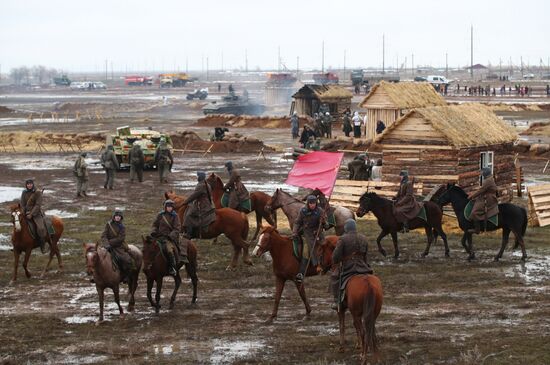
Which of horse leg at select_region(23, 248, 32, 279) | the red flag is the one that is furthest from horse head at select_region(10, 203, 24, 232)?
the red flag

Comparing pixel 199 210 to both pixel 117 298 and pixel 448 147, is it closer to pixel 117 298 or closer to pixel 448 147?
pixel 117 298

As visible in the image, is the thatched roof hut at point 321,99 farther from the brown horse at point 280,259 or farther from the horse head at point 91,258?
the horse head at point 91,258

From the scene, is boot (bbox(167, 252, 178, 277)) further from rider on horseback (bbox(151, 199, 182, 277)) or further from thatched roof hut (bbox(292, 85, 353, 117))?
thatched roof hut (bbox(292, 85, 353, 117))

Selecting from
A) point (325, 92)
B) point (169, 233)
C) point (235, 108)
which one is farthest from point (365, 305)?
point (235, 108)

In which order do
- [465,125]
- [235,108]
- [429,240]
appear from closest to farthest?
[429,240] → [465,125] → [235,108]

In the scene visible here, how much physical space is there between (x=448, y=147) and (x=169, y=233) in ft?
46.7

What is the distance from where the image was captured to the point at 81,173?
114ft

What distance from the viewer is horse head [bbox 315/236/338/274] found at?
16688 mm

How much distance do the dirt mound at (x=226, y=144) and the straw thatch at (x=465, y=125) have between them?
21.0 metres

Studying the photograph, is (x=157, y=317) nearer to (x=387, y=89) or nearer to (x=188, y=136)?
(x=387, y=89)

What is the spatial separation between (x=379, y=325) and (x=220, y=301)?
3.72 meters

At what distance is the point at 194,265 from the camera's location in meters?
18.7

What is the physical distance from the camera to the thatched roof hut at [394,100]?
48.6 meters

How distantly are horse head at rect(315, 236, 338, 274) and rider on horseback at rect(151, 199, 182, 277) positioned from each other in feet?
9.28
